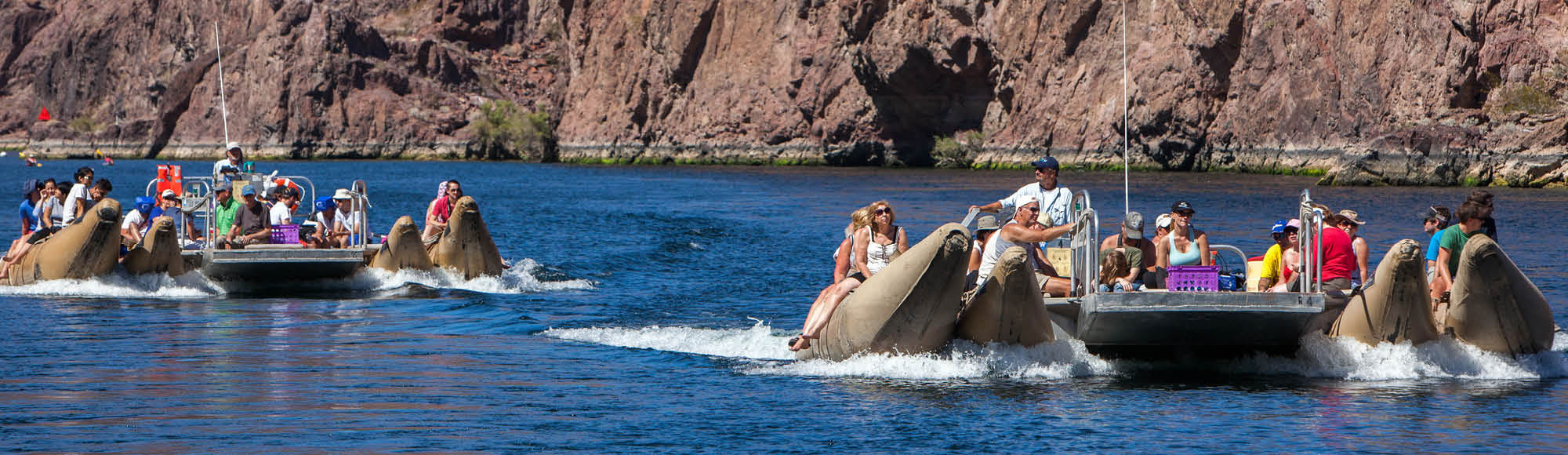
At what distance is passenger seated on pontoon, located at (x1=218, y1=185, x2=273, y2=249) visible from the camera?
23.0m

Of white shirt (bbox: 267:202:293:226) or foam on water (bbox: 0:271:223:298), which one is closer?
foam on water (bbox: 0:271:223:298)

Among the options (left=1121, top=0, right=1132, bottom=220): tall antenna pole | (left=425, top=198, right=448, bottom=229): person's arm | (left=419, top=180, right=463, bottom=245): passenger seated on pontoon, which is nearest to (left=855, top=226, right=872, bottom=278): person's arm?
(left=1121, top=0, right=1132, bottom=220): tall antenna pole

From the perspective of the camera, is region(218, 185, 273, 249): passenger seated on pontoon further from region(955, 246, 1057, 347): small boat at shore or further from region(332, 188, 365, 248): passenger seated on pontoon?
region(955, 246, 1057, 347): small boat at shore

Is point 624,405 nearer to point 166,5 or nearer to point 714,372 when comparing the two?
point 714,372

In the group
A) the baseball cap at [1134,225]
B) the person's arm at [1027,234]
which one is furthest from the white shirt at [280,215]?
the baseball cap at [1134,225]

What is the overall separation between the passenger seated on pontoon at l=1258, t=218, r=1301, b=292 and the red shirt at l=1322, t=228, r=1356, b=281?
11.6 inches

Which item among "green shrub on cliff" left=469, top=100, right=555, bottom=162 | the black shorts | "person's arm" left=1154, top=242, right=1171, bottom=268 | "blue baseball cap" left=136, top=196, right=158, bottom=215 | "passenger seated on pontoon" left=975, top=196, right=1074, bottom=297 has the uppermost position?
"passenger seated on pontoon" left=975, top=196, right=1074, bottom=297

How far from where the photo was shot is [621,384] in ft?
49.4

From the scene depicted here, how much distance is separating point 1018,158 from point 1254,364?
7725 cm

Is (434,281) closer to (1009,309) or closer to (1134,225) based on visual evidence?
(1009,309)

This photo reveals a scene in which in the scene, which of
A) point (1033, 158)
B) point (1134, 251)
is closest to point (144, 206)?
point (1134, 251)

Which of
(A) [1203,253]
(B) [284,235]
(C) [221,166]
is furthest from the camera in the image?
(C) [221,166]

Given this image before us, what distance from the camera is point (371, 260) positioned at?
78.9 ft

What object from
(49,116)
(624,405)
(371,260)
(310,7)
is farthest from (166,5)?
(624,405)
